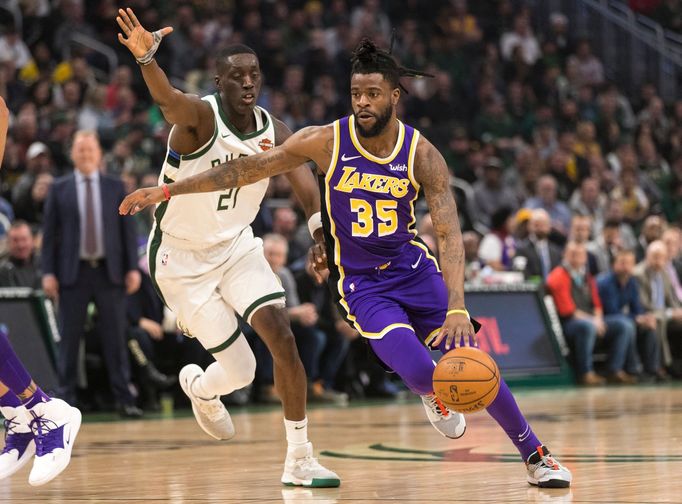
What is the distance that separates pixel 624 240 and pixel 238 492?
40.5 feet

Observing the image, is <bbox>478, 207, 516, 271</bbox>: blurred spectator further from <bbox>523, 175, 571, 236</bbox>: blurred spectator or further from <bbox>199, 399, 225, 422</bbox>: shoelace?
<bbox>199, 399, 225, 422</bbox>: shoelace

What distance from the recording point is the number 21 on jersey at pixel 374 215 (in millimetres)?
6281

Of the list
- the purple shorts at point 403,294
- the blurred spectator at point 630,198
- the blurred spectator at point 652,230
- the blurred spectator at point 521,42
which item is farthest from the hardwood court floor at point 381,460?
the blurred spectator at point 521,42

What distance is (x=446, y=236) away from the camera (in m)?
6.16

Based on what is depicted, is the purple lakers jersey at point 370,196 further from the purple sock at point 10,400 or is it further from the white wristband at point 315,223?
the purple sock at point 10,400

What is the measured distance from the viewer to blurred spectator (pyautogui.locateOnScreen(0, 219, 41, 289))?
12078mm

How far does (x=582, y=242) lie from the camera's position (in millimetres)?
15781

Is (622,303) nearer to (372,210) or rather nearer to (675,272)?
(675,272)

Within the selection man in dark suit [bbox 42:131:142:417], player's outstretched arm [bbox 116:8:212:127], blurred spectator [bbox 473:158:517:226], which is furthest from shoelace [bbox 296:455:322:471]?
blurred spectator [bbox 473:158:517:226]

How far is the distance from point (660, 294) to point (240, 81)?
1042 cm

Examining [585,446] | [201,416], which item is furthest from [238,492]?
[585,446]

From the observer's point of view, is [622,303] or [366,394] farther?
[622,303]

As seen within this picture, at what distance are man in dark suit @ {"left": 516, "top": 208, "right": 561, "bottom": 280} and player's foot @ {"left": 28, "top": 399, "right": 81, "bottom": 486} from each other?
9.73 meters

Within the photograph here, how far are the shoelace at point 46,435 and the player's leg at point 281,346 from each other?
3.71ft
